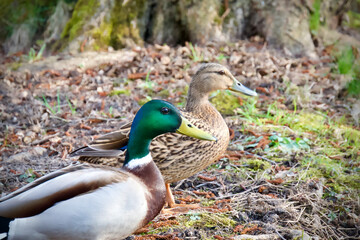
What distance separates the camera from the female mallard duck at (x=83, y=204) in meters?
2.34

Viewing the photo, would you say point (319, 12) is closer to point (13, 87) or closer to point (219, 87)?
point (219, 87)

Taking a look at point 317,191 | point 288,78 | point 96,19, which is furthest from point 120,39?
point 317,191

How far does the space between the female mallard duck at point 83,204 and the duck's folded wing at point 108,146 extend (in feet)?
1.60

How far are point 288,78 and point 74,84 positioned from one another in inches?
114

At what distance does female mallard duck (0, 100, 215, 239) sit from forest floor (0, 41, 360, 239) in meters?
0.46

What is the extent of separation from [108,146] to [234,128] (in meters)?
1.85

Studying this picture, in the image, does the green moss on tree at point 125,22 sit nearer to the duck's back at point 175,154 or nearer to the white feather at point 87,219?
the duck's back at point 175,154

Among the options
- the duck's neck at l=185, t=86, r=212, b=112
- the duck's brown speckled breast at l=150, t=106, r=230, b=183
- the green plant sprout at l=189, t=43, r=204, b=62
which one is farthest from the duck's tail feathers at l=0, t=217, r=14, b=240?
the green plant sprout at l=189, t=43, r=204, b=62

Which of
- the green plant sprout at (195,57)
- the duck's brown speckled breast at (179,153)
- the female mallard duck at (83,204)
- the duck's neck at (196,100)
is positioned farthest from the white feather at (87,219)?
the green plant sprout at (195,57)

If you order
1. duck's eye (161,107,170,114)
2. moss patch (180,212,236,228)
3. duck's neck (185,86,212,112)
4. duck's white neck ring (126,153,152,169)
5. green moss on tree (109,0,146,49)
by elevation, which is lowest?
moss patch (180,212,236,228)

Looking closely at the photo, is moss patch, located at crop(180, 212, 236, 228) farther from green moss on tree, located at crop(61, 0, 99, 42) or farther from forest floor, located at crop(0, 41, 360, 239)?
green moss on tree, located at crop(61, 0, 99, 42)

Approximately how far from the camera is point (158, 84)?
5.70 m

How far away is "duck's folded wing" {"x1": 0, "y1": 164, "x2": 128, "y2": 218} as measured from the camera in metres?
2.33

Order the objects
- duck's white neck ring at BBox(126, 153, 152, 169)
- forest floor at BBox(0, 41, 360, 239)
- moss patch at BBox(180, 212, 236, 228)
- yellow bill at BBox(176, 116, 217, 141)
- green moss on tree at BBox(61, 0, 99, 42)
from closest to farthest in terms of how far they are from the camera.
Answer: duck's white neck ring at BBox(126, 153, 152, 169) < yellow bill at BBox(176, 116, 217, 141) < moss patch at BBox(180, 212, 236, 228) < forest floor at BBox(0, 41, 360, 239) < green moss on tree at BBox(61, 0, 99, 42)
